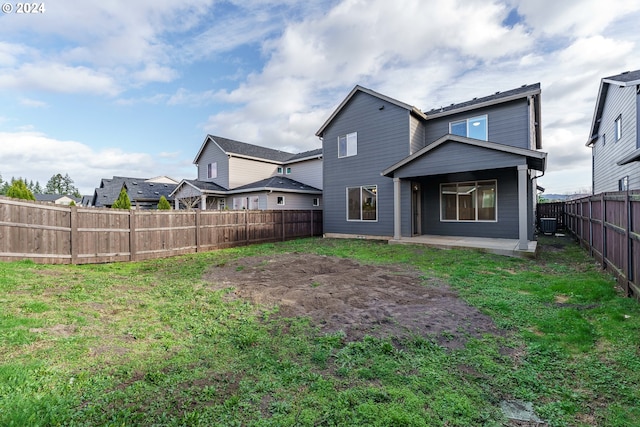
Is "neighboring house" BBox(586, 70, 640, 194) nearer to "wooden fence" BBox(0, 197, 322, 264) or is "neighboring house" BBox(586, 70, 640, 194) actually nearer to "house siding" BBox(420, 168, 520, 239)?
"house siding" BBox(420, 168, 520, 239)

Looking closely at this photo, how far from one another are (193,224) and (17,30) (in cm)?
709

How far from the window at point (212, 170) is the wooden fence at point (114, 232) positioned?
964 centimetres

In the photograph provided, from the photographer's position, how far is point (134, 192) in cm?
2678

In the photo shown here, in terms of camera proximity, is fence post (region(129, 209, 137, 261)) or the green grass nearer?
the green grass

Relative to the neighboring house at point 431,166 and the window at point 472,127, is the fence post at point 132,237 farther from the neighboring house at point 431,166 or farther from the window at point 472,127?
the window at point 472,127

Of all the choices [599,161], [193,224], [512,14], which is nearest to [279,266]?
[193,224]

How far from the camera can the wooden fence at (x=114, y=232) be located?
6855mm

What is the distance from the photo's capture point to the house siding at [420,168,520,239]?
1083cm

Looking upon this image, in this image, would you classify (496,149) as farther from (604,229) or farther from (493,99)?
(604,229)

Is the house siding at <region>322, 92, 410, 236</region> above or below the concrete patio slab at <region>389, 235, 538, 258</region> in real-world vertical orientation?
above

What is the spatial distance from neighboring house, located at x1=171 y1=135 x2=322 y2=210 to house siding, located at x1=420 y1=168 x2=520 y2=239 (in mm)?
8369

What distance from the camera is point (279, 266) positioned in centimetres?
780

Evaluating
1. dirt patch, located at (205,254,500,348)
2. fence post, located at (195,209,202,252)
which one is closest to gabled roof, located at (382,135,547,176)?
dirt patch, located at (205,254,500,348)

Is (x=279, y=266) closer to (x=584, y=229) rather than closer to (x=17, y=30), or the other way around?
(x=17, y=30)
